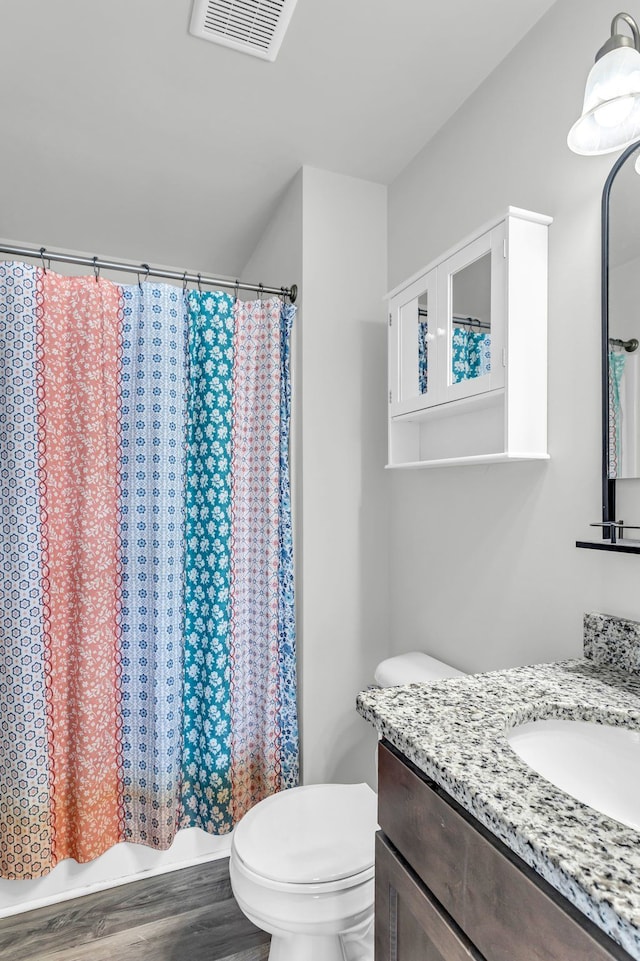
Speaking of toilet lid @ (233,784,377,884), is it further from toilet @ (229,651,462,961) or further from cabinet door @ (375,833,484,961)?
cabinet door @ (375,833,484,961)

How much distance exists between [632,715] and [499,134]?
4.77 feet

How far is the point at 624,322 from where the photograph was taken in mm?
1067

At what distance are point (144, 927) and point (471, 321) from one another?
1.94 metres

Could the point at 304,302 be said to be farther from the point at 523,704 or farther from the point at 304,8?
the point at 523,704

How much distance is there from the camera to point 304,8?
1302mm

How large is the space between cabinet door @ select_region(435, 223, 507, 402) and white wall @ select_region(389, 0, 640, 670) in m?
0.13

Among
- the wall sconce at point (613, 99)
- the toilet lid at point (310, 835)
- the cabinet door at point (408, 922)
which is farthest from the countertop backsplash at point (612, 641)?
the wall sconce at point (613, 99)

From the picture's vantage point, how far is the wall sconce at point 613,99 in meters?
0.90

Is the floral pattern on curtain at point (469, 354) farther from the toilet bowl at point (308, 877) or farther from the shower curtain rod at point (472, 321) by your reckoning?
the toilet bowl at point (308, 877)

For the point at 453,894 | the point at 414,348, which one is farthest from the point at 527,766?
the point at 414,348

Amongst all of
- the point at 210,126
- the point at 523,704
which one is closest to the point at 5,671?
the point at 523,704

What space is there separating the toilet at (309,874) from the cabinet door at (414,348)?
113 cm

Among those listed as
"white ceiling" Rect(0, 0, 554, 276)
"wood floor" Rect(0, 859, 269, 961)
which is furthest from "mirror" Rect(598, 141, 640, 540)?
"wood floor" Rect(0, 859, 269, 961)

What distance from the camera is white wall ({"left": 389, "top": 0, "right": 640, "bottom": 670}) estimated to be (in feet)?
3.84
